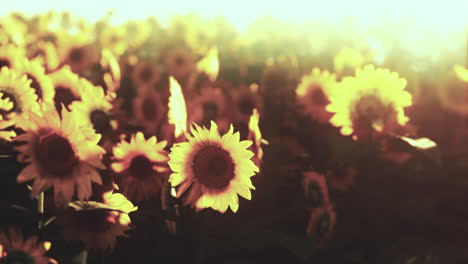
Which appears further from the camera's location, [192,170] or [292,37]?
[292,37]

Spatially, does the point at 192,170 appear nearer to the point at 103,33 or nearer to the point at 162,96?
the point at 162,96

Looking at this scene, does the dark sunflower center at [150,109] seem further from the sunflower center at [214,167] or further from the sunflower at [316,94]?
the sunflower center at [214,167]

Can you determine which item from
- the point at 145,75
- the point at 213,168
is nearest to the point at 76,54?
the point at 145,75

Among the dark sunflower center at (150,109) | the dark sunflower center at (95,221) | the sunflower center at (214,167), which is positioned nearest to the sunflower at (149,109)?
the dark sunflower center at (150,109)

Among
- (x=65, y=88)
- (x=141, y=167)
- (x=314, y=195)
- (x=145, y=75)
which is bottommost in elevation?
(x=141, y=167)

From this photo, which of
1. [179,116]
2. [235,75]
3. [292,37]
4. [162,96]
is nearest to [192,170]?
[179,116]

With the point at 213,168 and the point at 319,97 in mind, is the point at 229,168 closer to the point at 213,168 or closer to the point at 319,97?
the point at 213,168

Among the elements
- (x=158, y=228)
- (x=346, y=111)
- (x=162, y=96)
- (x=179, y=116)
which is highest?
(x=162, y=96)
